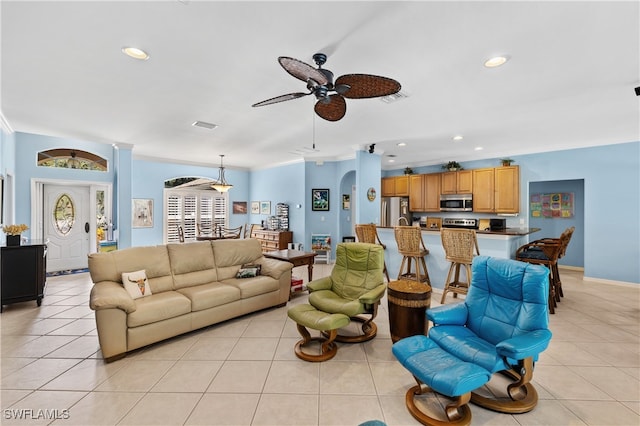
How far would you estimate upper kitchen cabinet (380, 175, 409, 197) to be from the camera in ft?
27.2

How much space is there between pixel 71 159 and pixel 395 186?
805 cm

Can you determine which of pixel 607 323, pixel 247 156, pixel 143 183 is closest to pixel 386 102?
pixel 607 323

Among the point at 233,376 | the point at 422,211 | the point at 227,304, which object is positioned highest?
the point at 422,211

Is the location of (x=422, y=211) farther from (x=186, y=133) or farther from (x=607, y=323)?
(x=186, y=133)

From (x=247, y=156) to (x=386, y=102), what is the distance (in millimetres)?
4730

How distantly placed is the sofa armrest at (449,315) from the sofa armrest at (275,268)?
226 cm

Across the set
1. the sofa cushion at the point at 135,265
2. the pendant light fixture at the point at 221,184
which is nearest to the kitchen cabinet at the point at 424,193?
the pendant light fixture at the point at 221,184

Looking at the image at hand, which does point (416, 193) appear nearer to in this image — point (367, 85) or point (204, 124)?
point (204, 124)

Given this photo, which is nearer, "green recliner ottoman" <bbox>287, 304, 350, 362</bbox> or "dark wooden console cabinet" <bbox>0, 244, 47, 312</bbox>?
"green recliner ottoman" <bbox>287, 304, 350, 362</bbox>

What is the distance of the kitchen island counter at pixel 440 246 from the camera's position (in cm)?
422

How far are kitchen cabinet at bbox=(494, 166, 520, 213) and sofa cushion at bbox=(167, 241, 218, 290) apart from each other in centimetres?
631

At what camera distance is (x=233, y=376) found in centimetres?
249

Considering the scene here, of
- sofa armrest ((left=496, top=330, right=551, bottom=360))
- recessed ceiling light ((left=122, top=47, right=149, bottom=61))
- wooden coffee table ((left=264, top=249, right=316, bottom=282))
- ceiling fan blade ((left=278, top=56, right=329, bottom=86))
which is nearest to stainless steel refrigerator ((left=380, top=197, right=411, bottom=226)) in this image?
wooden coffee table ((left=264, top=249, right=316, bottom=282))

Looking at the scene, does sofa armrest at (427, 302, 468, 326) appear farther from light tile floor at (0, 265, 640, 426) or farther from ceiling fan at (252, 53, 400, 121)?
ceiling fan at (252, 53, 400, 121)
